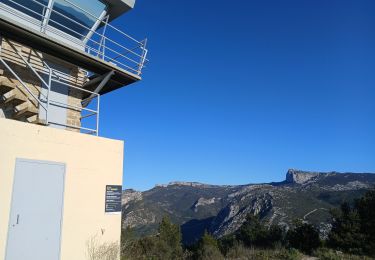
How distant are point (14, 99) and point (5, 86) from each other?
418 mm

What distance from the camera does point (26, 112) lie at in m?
10.2

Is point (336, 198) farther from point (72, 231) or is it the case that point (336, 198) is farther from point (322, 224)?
point (72, 231)

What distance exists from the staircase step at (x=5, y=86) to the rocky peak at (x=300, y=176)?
15147 centimetres

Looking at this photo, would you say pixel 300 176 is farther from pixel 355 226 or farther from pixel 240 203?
pixel 355 226

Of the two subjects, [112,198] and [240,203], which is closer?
[112,198]

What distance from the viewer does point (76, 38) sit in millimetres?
12734

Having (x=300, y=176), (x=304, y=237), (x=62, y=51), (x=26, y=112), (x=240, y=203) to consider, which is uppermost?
(x=300, y=176)

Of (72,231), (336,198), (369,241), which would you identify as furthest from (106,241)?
(336,198)

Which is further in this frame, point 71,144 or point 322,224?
point 322,224

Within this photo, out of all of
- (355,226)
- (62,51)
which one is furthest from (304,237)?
(62,51)

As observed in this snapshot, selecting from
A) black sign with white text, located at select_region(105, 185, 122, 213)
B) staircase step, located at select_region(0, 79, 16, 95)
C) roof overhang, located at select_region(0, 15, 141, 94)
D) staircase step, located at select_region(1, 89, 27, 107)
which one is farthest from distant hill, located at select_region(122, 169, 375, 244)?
staircase step, located at select_region(0, 79, 16, 95)

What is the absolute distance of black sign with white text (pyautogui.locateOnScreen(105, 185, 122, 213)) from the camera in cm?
988

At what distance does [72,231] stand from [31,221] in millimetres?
1098

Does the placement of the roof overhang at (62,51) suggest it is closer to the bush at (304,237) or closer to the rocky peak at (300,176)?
the bush at (304,237)
